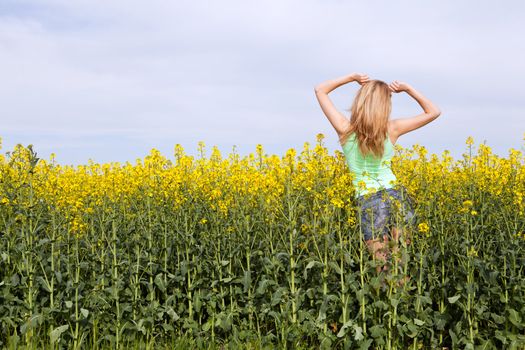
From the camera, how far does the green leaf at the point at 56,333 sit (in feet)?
18.5

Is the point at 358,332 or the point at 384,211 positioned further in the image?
the point at 384,211

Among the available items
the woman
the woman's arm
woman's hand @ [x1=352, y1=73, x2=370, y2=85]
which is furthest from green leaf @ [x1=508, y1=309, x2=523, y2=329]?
woman's hand @ [x1=352, y1=73, x2=370, y2=85]

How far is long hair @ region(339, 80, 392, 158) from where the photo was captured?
5438 millimetres

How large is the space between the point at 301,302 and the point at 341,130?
5.52 feet

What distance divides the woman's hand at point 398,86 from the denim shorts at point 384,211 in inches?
41.6

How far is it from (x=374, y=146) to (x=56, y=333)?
11.5ft

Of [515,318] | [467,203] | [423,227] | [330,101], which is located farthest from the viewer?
[330,101]

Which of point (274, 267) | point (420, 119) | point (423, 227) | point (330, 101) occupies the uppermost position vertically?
point (330, 101)

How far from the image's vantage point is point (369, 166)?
18.5 feet

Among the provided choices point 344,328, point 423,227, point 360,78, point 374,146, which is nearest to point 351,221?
point 423,227

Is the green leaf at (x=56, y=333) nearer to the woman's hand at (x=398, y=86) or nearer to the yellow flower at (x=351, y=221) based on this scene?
the yellow flower at (x=351, y=221)

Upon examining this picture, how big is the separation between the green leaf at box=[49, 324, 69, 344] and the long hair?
10.9 feet

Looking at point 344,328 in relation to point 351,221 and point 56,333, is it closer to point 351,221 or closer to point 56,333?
point 351,221

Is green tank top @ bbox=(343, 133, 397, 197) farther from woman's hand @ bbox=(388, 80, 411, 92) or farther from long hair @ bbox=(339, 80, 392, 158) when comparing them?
woman's hand @ bbox=(388, 80, 411, 92)
